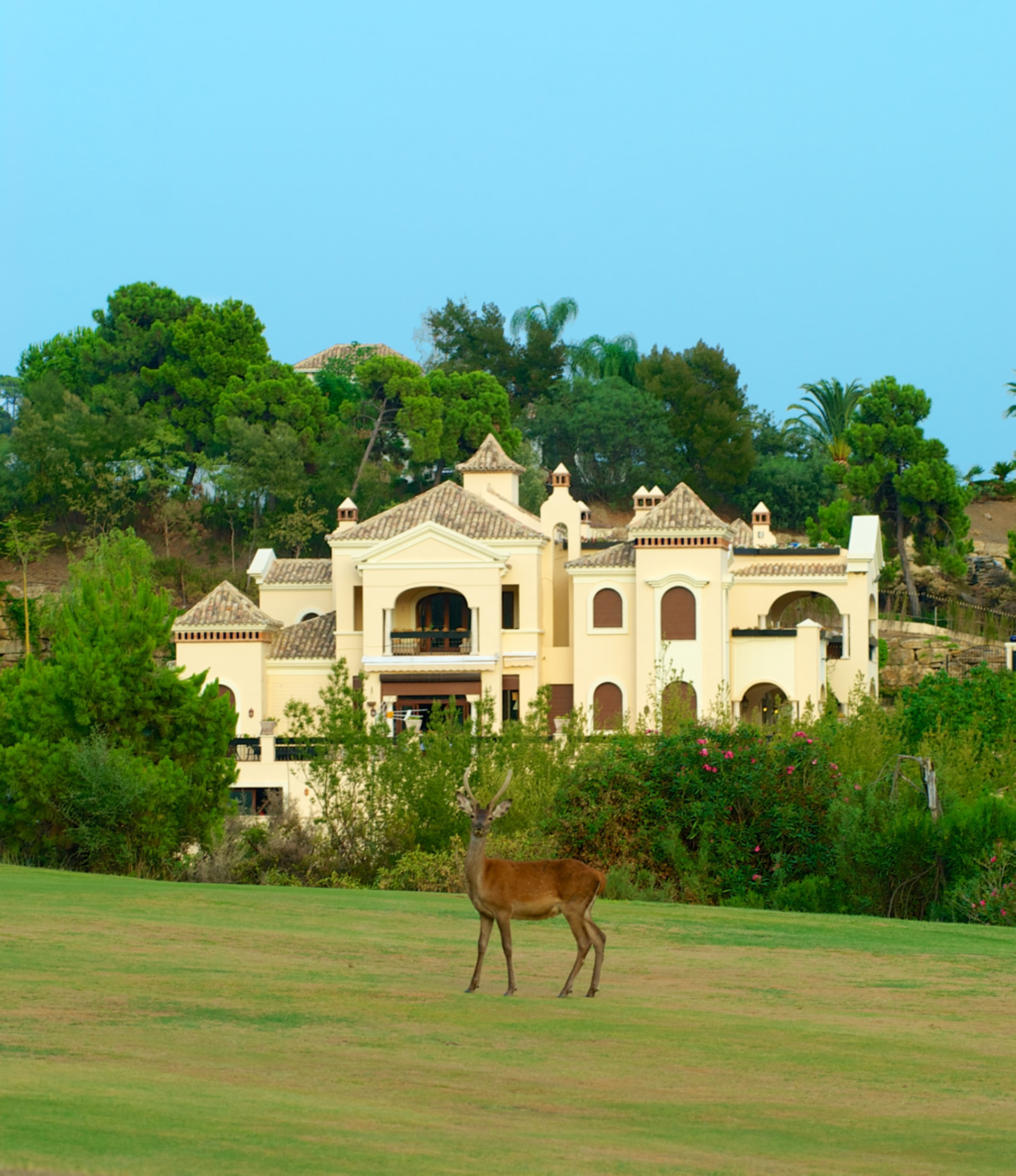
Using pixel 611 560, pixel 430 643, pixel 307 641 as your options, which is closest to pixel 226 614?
pixel 307 641

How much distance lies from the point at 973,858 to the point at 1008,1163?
1410 cm

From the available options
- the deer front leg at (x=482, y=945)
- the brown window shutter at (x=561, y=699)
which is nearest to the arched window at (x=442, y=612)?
the brown window shutter at (x=561, y=699)

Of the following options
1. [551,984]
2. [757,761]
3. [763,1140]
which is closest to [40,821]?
[757,761]

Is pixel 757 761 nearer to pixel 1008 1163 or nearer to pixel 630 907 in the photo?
pixel 630 907

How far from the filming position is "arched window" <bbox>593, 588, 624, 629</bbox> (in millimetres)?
49844

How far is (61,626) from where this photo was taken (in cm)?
3459

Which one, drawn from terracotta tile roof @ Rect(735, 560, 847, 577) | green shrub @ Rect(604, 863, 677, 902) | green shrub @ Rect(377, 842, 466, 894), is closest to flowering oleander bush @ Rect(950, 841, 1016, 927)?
green shrub @ Rect(604, 863, 677, 902)

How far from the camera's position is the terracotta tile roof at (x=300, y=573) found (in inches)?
2162

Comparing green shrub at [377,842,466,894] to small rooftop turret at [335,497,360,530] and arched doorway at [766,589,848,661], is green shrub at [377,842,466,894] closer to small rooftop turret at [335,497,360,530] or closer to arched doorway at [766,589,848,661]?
arched doorway at [766,589,848,661]

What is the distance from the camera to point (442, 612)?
5241cm

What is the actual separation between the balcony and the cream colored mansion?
47 millimetres

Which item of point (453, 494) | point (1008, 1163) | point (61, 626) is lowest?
point (1008, 1163)

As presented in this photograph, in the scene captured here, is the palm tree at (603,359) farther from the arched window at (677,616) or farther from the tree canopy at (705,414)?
the arched window at (677,616)

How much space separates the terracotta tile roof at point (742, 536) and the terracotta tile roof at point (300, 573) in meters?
13.7
